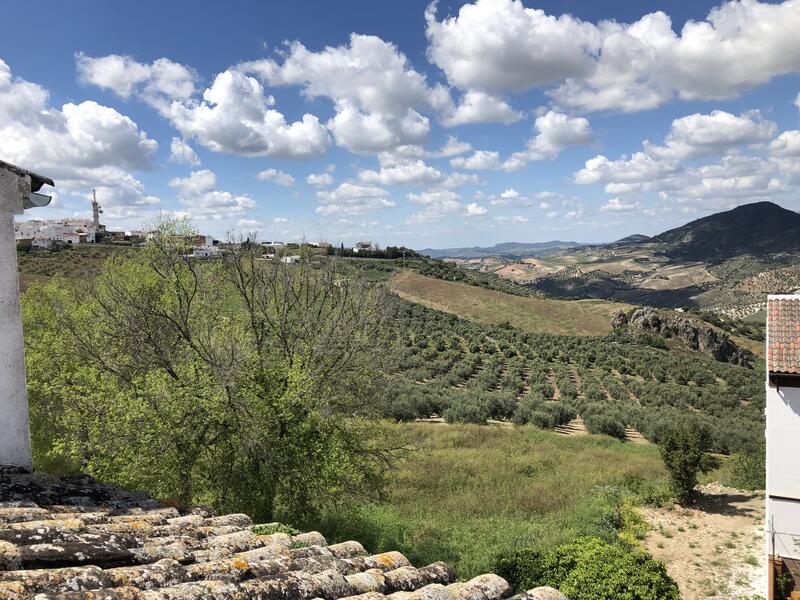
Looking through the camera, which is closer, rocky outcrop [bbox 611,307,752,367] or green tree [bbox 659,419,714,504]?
green tree [bbox 659,419,714,504]

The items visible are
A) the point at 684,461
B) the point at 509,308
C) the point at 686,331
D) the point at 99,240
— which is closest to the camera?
the point at 684,461

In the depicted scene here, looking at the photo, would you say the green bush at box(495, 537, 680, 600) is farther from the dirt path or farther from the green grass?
the dirt path

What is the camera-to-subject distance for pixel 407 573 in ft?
15.6

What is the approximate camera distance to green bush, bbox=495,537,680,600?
8516 mm

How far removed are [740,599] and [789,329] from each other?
7.09 meters

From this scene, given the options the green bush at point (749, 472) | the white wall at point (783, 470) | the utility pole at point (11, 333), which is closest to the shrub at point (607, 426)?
the green bush at point (749, 472)

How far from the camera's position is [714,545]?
15773 millimetres

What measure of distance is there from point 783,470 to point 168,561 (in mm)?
14718

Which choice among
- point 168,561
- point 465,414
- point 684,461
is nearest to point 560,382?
point 465,414

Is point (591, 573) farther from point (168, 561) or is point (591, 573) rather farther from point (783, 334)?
point (783, 334)

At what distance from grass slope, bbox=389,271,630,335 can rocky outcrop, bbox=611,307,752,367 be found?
3632 mm

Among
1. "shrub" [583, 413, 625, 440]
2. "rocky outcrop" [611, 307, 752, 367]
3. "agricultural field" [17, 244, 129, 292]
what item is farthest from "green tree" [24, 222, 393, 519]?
"rocky outcrop" [611, 307, 752, 367]

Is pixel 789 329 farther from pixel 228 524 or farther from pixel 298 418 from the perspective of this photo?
pixel 228 524

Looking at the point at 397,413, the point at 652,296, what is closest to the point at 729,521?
the point at 397,413
